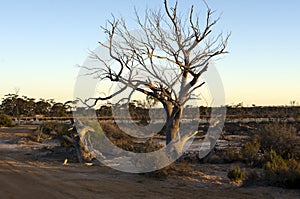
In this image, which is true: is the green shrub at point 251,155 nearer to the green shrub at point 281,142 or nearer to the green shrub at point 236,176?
the green shrub at point 281,142

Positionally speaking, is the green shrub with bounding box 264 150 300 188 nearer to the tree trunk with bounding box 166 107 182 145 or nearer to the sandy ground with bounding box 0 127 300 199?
the sandy ground with bounding box 0 127 300 199

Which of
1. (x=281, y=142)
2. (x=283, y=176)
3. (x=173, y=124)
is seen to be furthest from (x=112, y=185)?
(x=281, y=142)

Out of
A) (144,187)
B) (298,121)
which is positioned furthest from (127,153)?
(298,121)

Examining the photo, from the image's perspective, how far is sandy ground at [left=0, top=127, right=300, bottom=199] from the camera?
10125mm

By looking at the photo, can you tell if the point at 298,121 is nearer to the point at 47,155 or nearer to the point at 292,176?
the point at 47,155

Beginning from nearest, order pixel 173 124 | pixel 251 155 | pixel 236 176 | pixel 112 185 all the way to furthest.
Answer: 1. pixel 112 185
2. pixel 236 176
3. pixel 251 155
4. pixel 173 124

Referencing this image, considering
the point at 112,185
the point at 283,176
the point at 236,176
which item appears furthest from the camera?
the point at 236,176

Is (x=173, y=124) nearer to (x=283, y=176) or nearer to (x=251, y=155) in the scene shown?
(x=251, y=155)

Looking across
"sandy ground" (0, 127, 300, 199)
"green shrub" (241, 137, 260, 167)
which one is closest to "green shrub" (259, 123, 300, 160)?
"green shrub" (241, 137, 260, 167)

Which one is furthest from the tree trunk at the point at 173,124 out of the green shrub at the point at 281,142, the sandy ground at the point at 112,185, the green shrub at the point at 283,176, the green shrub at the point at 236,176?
the green shrub at the point at 283,176

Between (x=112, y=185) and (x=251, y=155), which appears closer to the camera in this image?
(x=112, y=185)

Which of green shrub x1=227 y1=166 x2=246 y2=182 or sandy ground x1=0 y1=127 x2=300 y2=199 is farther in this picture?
green shrub x1=227 y1=166 x2=246 y2=182

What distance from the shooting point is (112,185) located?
1143 centimetres

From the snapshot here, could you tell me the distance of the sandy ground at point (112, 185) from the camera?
10125mm
